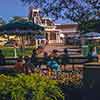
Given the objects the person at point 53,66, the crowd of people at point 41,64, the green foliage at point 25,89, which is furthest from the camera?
the person at point 53,66

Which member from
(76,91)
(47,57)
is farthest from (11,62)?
(76,91)

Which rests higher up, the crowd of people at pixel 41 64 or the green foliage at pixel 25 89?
the green foliage at pixel 25 89

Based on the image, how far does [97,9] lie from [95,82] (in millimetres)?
3518

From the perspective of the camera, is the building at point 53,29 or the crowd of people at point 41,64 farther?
the building at point 53,29

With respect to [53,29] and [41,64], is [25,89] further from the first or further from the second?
[53,29]

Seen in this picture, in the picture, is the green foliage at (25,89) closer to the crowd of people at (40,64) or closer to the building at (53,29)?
the crowd of people at (40,64)

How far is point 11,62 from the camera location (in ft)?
64.7

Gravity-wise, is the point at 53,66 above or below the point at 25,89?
below

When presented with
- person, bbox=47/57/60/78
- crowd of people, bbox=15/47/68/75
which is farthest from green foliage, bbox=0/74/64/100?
person, bbox=47/57/60/78

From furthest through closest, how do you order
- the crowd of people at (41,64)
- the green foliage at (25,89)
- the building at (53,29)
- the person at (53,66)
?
1. the building at (53,29)
2. the person at (53,66)
3. the crowd of people at (41,64)
4. the green foliage at (25,89)

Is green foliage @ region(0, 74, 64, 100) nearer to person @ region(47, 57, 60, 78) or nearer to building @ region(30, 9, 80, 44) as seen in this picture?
building @ region(30, 9, 80, 44)

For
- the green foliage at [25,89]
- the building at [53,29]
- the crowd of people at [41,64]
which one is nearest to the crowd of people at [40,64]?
the crowd of people at [41,64]

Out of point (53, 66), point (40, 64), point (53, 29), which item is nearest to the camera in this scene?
point (53, 66)

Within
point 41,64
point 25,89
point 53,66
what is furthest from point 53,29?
point 25,89
